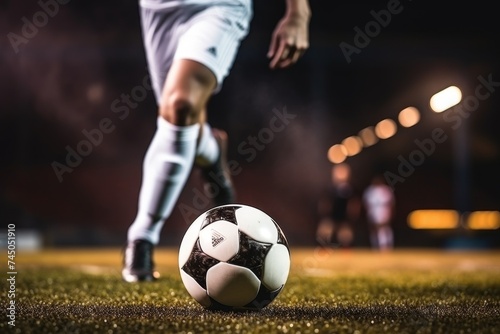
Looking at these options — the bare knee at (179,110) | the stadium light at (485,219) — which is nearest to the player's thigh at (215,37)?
the bare knee at (179,110)

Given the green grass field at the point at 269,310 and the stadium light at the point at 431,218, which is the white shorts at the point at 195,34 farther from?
the stadium light at the point at 431,218

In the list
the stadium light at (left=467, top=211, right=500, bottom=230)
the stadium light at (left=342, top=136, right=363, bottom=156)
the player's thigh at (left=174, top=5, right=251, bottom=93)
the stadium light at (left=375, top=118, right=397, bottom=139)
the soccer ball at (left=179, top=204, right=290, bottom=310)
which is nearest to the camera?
the soccer ball at (left=179, top=204, right=290, bottom=310)

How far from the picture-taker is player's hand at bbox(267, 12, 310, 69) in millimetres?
3174

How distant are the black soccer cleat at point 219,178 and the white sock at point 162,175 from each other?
501mm

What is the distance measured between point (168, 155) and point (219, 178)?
672 mm

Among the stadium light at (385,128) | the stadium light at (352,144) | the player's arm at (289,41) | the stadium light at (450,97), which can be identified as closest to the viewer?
the player's arm at (289,41)

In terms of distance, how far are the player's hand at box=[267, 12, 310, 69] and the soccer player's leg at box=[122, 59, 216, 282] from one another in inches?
14.2

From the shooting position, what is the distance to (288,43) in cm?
316

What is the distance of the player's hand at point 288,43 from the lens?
3.17 metres

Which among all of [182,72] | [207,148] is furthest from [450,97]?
[182,72]

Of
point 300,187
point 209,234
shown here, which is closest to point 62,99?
point 300,187

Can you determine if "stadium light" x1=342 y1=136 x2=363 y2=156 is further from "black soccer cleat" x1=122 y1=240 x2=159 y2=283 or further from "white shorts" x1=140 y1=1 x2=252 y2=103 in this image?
"black soccer cleat" x1=122 y1=240 x2=159 y2=283

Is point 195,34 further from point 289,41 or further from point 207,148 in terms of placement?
point 207,148

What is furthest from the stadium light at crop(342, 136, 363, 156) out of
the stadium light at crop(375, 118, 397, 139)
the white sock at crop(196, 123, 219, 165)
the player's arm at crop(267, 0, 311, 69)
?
the player's arm at crop(267, 0, 311, 69)
